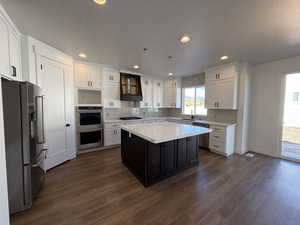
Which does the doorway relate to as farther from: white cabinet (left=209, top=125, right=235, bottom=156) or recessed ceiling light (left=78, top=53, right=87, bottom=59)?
recessed ceiling light (left=78, top=53, right=87, bottom=59)

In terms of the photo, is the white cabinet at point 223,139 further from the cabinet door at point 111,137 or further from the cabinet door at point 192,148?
the cabinet door at point 111,137

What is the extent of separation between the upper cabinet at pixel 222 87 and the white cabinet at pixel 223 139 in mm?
645

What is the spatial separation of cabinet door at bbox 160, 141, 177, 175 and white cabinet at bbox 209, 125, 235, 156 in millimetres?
1909

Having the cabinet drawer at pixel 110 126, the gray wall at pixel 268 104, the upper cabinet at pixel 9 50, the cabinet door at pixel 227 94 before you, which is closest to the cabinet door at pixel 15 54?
the upper cabinet at pixel 9 50

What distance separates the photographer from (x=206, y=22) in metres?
1.81

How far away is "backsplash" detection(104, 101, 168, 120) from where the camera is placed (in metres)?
4.52

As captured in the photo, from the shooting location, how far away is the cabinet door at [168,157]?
7.75 ft

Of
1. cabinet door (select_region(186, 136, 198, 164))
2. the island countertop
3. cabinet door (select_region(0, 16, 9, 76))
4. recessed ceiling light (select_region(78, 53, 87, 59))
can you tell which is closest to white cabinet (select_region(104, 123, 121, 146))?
the island countertop

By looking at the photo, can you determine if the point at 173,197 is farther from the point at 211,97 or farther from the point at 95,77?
the point at 95,77

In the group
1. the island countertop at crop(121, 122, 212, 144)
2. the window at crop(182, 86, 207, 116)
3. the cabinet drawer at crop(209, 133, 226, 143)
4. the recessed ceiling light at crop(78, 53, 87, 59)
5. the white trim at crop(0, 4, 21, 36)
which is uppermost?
the recessed ceiling light at crop(78, 53, 87, 59)

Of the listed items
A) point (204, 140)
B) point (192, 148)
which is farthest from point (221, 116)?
point (192, 148)

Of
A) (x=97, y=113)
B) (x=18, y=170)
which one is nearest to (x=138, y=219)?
(x=18, y=170)

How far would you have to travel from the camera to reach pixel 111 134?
413cm

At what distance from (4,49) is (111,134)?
2986mm
